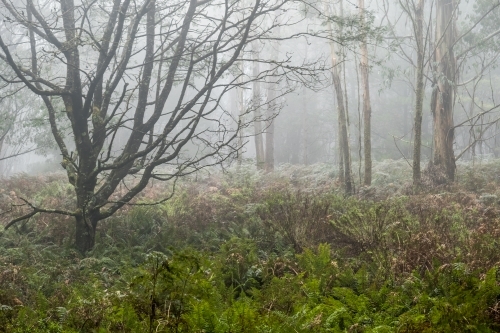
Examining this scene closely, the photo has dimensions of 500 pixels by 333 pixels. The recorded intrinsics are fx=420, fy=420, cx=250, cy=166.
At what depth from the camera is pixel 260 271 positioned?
4.84 meters

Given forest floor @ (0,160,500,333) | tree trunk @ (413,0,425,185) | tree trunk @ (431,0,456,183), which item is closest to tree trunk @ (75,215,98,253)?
forest floor @ (0,160,500,333)

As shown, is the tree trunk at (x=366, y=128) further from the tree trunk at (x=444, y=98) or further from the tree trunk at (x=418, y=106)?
the tree trunk at (x=444, y=98)

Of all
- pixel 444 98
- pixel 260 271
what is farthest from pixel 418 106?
pixel 260 271

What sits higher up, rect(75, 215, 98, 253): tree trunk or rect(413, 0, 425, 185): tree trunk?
rect(413, 0, 425, 185): tree trunk

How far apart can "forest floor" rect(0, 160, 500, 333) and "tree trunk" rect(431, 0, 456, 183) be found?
2.34m

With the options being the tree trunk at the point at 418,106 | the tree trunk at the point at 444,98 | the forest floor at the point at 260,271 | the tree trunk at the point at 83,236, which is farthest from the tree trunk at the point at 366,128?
the tree trunk at the point at 83,236

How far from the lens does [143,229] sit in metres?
8.05

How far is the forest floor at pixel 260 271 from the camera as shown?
2.99m

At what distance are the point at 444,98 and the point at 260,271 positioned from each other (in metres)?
9.92

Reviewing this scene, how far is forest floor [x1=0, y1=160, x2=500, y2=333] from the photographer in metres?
2.99

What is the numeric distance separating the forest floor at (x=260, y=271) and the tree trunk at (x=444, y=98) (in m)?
2.34

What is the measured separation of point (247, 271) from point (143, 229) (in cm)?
368

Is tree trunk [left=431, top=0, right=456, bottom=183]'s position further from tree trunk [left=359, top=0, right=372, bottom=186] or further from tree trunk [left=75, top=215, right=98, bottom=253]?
tree trunk [left=75, top=215, right=98, bottom=253]

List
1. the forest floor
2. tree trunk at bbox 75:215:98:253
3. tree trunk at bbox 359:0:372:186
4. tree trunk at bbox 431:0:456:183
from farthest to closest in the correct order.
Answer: tree trunk at bbox 359:0:372:186
tree trunk at bbox 431:0:456:183
tree trunk at bbox 75:215:98:253
the forest floor
